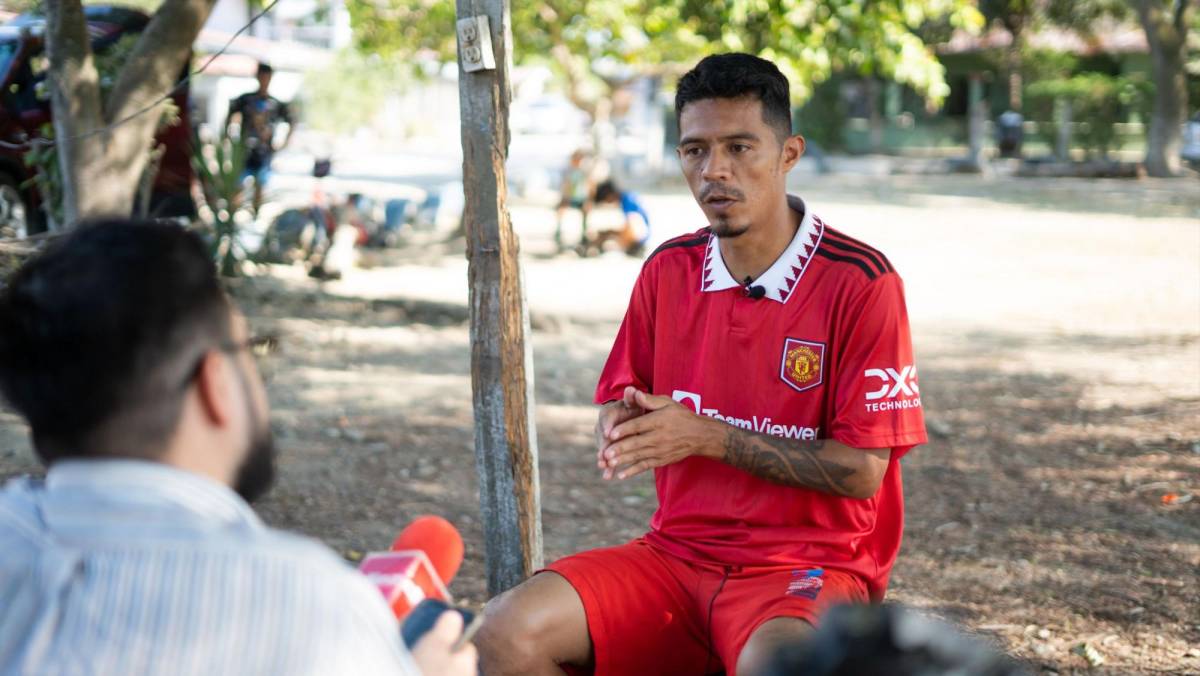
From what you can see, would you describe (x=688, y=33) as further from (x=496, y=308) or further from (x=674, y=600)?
(x=674, y=600)

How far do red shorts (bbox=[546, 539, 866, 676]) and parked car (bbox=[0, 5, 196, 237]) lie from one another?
8.13 meters

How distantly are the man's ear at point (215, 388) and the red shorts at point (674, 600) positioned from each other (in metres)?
1.55

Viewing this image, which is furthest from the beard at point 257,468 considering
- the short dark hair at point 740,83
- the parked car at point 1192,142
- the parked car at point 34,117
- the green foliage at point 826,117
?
the green foliage at point 826,117

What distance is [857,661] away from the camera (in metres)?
1.40

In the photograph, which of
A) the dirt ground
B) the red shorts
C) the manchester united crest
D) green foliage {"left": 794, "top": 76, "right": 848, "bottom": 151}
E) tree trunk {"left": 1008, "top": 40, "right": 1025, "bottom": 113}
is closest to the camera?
the red shorts

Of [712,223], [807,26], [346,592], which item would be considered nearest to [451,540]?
[346,592]

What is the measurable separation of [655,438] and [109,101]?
4786 mm

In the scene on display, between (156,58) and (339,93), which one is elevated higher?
(339,93)

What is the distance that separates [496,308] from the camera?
3.51m

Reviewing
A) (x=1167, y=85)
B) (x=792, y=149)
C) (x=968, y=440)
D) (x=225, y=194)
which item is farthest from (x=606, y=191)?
(x=1167, y=85)

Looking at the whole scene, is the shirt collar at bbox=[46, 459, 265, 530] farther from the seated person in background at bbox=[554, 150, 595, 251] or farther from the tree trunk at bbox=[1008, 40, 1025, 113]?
the tree trunk at bbox=[1008, 40, 1025, 113]

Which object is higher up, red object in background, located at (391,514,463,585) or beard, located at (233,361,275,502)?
beard, located at (233,361,275,502)

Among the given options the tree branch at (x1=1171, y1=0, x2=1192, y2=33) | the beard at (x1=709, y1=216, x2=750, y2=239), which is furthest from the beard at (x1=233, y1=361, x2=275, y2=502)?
the tree branch at (x1=1171, y1=0, x2=1192, y2=33)

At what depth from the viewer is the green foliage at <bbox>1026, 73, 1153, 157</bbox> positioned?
1235 inches
